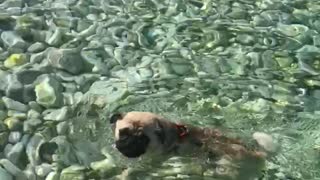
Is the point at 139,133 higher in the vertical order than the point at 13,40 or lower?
higher

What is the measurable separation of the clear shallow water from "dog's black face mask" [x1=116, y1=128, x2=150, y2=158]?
0.22 metres

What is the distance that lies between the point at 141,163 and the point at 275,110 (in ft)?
3.62

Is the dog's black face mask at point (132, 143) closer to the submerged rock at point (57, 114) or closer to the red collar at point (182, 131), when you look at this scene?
the red collar at point (182, 131)

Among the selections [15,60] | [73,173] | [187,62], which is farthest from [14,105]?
[187,62]

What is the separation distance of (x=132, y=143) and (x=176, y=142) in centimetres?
27

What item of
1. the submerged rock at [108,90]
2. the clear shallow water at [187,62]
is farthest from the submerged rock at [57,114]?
the submerged rock at [108,90]

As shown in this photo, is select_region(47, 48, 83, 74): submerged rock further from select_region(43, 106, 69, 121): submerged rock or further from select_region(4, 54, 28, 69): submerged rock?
select_region(43, 106, 69, 121): submerged rock

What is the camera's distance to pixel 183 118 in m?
3.84

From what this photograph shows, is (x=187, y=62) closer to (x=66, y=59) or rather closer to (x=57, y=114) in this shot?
(x=66, y=59)

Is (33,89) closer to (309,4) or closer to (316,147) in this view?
(316,147)

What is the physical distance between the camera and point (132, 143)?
10.3ft

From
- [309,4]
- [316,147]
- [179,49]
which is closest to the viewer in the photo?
[316,147]

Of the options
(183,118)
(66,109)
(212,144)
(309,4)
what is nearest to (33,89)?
(66,109)

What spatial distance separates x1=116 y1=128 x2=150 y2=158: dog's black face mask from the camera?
3.12 metres
